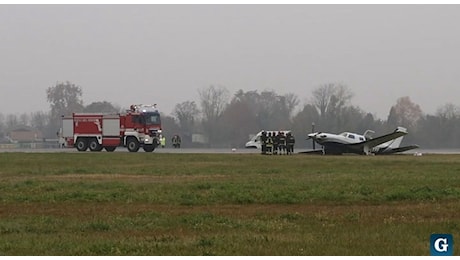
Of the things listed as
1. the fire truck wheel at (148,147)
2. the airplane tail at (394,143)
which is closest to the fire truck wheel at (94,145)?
the fire truck wheel at (148,147)

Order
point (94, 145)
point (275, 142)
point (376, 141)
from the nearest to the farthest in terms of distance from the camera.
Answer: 1. point (275, 142)
2. point (376, 141)
3. point (94, 145)

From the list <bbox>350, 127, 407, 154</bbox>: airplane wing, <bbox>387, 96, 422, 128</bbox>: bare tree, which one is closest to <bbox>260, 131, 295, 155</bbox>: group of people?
<bbox>350, 127, 407, 154</bbox>: airplane wing

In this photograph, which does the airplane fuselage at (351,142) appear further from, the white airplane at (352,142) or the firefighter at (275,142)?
the firefighter at (275,142)

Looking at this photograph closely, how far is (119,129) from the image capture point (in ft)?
159

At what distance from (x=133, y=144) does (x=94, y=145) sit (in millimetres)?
2926

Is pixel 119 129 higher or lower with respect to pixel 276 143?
higher

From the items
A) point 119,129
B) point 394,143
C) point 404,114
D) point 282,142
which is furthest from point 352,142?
point 404,114

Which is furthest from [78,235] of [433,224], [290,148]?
[290,148]

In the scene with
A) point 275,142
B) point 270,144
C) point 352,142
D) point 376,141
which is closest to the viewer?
point 270,144

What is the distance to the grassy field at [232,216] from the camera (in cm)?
934

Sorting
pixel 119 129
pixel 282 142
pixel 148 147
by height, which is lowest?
pixel 148 147

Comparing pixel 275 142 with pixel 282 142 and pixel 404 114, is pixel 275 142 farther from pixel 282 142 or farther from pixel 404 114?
pixel 404 114

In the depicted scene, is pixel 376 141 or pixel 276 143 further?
pixel 376 141

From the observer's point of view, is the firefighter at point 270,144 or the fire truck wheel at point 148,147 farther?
the fire truck wheel at point 148,147
